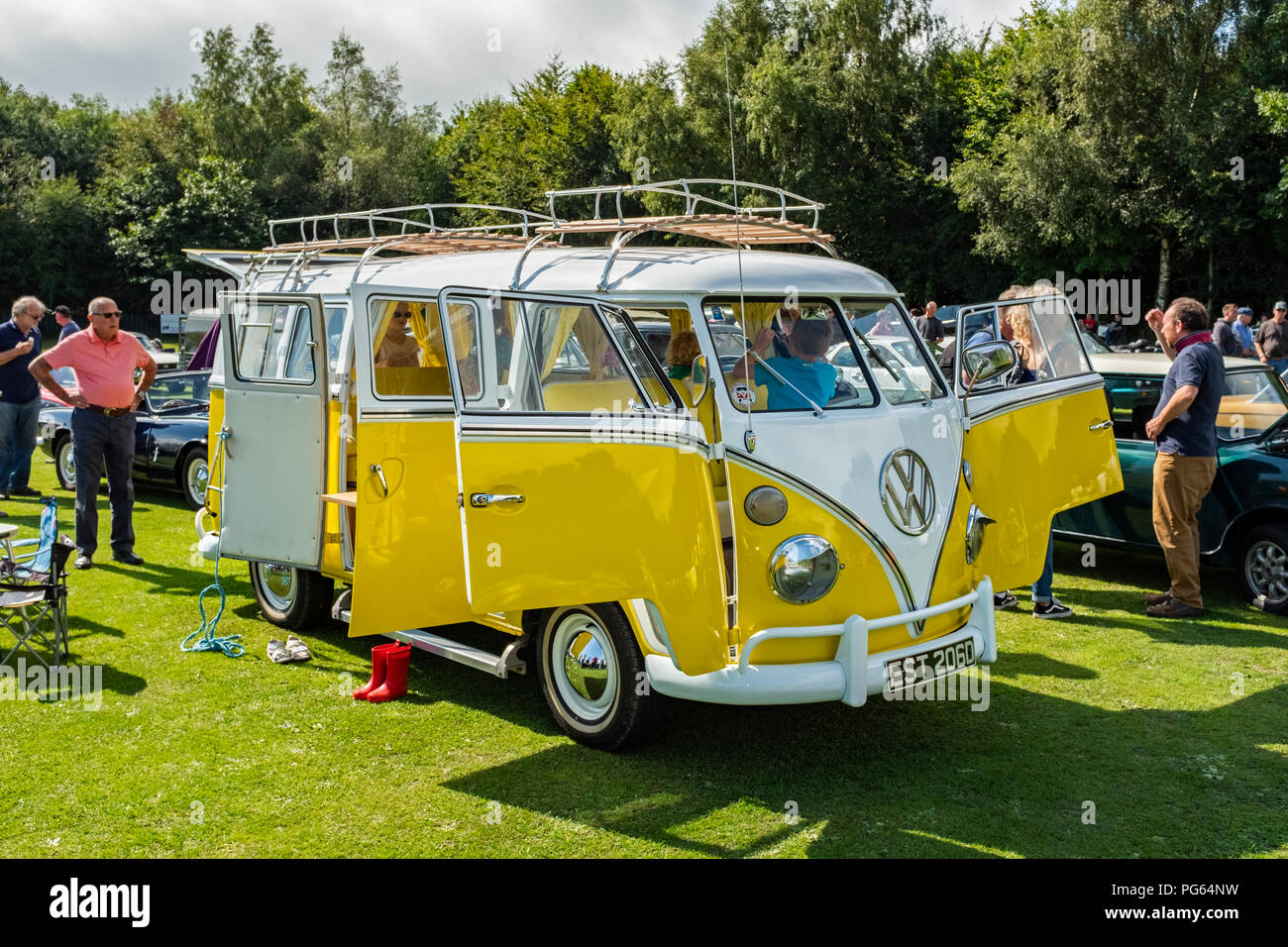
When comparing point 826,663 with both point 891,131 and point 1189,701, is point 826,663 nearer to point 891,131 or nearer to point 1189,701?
point 1189,701

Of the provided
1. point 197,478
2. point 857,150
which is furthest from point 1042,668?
point 857,150

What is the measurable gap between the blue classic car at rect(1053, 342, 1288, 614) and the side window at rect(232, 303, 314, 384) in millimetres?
5778

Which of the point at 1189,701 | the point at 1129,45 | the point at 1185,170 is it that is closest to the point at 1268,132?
the point at 1185,170

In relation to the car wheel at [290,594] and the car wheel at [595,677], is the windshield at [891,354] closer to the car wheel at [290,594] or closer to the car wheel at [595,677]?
the car wheel at [595,677]

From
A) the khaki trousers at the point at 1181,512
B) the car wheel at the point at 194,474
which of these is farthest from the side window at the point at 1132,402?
the car wheel at the point at 194,474

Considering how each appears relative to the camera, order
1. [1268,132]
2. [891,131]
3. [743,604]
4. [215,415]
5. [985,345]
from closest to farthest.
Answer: [743,604] → [985,345] → [215,415] → [1268,132] → [891,131]

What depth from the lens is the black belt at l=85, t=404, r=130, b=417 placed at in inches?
359

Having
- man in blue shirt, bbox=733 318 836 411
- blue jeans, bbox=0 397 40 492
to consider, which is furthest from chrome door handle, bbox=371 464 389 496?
blue jeans, bbox=0 397 40 492

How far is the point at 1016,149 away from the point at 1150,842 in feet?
116

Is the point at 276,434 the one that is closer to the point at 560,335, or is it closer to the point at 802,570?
the point at 560,335

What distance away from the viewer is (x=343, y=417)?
268 inches

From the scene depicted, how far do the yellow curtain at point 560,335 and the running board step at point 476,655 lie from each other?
1.47 metres

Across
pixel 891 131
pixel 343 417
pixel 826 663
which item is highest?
pixel 891 131
